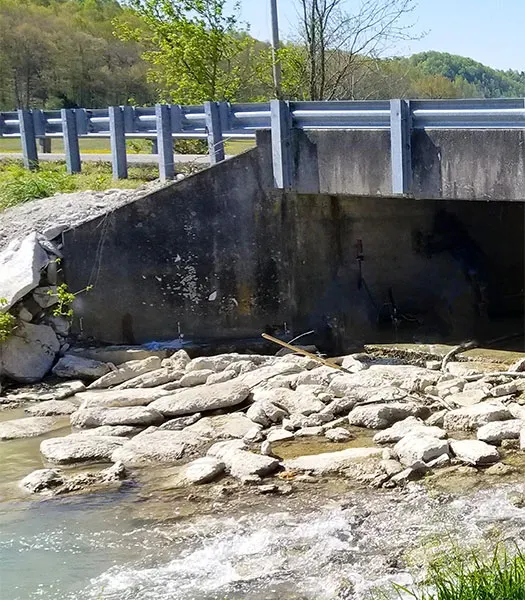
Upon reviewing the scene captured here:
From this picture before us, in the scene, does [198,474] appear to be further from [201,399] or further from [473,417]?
[473,417]

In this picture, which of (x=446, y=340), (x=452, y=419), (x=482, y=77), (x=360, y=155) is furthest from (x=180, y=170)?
(x=482, y=77)

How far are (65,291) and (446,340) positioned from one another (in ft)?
18.9

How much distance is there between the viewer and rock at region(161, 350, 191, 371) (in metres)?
12.5

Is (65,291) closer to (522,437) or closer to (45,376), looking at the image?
(45,376)

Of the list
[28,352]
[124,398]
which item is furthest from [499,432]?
[28,352]

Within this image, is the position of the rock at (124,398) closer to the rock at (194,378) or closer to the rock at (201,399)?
the rock at (201,399)

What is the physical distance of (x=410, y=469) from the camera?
8.73 metres

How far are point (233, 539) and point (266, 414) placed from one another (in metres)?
2.92

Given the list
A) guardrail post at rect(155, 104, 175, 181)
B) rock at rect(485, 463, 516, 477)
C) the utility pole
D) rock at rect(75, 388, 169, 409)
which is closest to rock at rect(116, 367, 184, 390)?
rock at rect(75, 388, 169, 409)

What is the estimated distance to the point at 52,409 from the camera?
11.5m

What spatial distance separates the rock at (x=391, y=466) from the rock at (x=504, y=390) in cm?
235

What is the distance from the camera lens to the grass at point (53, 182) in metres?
15.1

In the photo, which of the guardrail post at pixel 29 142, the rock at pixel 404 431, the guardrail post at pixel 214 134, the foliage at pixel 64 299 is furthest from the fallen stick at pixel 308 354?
the guardrail post at pixel 29 142

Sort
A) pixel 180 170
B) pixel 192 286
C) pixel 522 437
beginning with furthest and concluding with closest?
pixel 180 170
pixel 192 286
pixel 522 437
